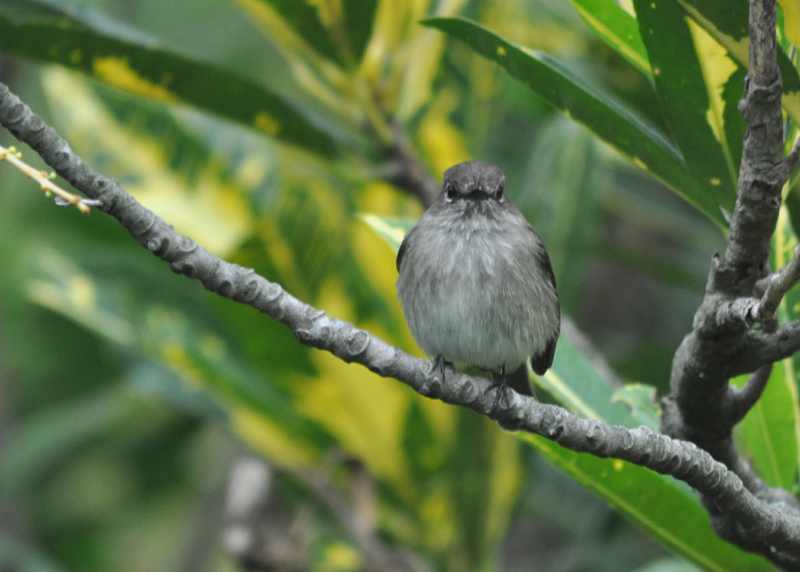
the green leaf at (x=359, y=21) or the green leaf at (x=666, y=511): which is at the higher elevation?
the green leaf at (x=359, y=21)

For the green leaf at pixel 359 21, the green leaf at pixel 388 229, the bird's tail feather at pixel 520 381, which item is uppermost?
the green leaf at pixel 359 21

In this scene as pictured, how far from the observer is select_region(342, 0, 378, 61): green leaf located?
331cm

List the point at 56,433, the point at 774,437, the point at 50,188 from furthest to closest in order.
Result: the point at 56,433 < the point at 774,437 < the point at 50,188

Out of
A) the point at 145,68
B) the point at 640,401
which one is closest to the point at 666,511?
the point at 640,401

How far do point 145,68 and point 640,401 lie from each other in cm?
145

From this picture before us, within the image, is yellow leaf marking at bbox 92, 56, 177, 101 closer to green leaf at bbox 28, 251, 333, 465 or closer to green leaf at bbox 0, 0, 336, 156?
green leaf at bbox 0, 0, 336, 156

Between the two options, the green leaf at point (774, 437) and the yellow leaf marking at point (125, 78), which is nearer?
the green leaf at point (774, 437)

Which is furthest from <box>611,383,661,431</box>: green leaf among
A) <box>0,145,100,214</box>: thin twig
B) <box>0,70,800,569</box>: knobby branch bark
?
<box>0,145,100,214</box>: thin twig

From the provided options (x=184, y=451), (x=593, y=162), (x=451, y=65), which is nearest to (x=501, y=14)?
(x=451, y=65)

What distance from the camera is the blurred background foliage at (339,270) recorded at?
2.52 metres

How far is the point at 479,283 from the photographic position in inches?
113

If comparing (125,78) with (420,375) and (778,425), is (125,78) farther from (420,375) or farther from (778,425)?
(778,425)

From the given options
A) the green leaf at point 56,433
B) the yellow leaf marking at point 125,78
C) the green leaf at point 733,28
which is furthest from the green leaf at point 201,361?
the green leaf at point 733,28

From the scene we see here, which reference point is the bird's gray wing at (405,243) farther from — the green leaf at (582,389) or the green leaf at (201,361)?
the green leaf at (201,361)
